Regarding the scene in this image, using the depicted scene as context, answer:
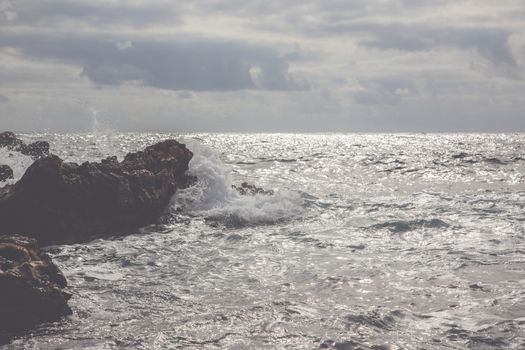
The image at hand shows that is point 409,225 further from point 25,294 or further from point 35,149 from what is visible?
point 35,149

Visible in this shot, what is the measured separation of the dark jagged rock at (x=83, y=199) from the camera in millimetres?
14414

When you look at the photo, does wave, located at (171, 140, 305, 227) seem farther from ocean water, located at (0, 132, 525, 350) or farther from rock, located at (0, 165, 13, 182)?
rock, located at (0, 165, 13, 182)

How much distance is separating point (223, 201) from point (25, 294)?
13459mm

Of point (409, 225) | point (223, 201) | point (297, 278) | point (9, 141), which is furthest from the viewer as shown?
point (9, 141)

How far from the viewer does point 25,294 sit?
7.86 metres

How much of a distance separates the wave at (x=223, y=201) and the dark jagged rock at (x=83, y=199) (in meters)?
1.36

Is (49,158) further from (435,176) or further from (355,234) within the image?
(435,176)

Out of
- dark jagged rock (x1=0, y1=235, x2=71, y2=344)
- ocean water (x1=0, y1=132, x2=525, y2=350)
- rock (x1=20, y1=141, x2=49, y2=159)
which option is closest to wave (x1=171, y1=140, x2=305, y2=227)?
ocean water (x1=0, y1=132, x2=525, y2=350)

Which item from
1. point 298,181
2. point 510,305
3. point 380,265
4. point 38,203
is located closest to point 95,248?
point 38,203

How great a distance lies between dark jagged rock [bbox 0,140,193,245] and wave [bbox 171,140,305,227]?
1.36 meters

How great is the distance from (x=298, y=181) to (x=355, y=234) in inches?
710

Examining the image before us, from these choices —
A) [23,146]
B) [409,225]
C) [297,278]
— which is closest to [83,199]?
[297,278]

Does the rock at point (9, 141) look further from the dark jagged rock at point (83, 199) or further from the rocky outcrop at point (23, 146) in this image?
the dark jagged rock at point (83, 199)

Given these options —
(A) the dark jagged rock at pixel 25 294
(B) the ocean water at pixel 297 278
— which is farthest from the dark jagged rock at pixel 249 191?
(A) the dark jagged rock at pixel 25 294
